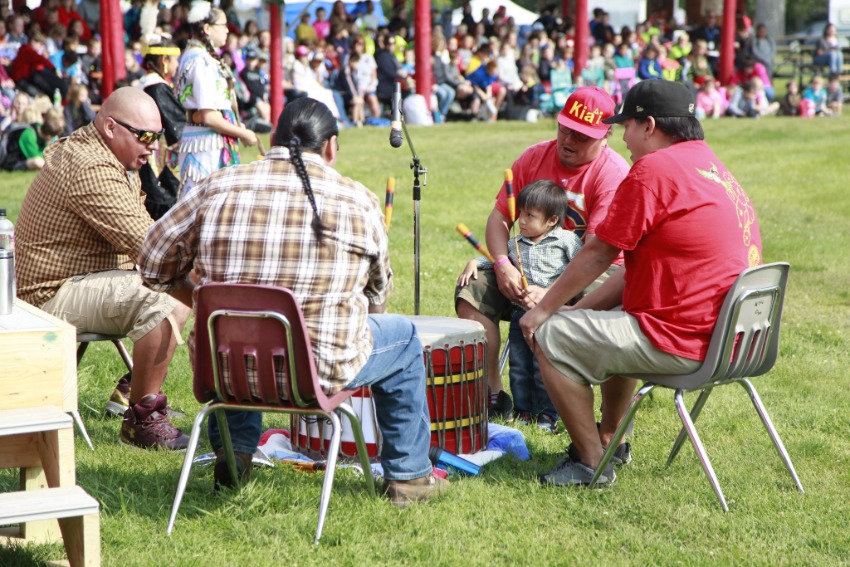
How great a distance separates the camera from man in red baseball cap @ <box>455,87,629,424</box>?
5.14 meters

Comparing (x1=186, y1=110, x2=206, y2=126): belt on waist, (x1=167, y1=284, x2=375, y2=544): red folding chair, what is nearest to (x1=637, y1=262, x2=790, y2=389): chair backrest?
(x1=167, y1=284, x2=375, y2=544): red folding chair

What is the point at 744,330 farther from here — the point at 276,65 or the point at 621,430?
the point at 276,65

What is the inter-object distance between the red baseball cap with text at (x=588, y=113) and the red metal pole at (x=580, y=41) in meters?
15.3

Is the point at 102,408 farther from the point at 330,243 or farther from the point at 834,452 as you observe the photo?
the point at 834,452

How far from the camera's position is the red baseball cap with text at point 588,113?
5.11 m

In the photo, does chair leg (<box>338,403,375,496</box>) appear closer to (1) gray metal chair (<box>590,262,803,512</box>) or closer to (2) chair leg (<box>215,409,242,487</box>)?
→ (2) chair leg (<box>215,409,242,487</box>)

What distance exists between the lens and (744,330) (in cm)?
401

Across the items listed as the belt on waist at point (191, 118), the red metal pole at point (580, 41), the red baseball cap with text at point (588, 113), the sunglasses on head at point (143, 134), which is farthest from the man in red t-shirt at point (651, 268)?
the red metal pole at point (580, 41)

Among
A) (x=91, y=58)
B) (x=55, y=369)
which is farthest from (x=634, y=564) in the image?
(x=91, y=58)

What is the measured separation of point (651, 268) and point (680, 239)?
0.51ft

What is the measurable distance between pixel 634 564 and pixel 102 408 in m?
2.90

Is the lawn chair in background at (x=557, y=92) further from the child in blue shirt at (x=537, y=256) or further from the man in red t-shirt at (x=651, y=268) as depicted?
the man in red t-shirt at (x=651, y=268)

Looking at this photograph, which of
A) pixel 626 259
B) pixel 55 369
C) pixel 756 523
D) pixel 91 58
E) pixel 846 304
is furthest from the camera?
pixel 91 58

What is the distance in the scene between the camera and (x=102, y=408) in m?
5.38
